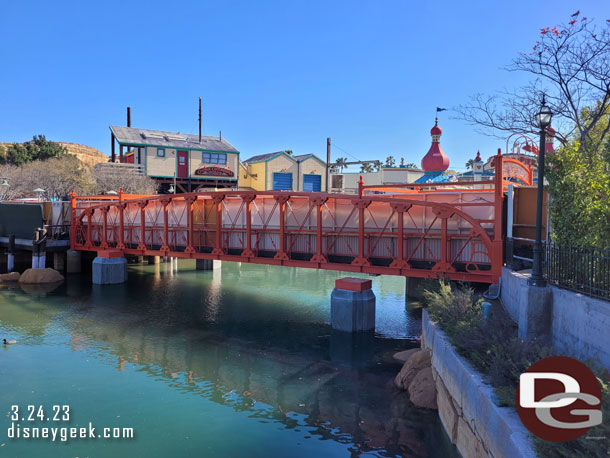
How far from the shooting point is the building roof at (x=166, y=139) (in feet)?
175

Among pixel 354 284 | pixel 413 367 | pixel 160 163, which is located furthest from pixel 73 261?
pixel 413 367

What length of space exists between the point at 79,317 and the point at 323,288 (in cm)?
1482

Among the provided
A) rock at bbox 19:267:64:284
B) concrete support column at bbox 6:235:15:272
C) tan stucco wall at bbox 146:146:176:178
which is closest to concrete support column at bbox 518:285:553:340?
rock at bbox 19:267:64:284

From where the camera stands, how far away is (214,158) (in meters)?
57.8

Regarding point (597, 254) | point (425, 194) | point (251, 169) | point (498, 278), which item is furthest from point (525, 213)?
point (251, 169)

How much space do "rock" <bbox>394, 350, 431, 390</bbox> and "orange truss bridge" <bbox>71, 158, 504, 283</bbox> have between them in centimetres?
457

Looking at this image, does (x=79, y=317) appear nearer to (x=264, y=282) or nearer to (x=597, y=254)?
(x=264, y=282)

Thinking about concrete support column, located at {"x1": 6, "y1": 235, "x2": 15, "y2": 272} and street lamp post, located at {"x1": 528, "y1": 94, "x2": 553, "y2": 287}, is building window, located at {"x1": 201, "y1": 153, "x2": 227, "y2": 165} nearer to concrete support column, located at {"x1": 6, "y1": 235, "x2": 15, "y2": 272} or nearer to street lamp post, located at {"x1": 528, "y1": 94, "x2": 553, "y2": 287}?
concrete support column, located at {"x1": 6, "y1": 235, "x2": 15, "y2": 272}

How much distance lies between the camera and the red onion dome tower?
37.3 meters

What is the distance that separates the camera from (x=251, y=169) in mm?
63281

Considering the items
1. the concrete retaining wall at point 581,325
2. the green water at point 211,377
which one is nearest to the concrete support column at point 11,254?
the green water at point 211,377

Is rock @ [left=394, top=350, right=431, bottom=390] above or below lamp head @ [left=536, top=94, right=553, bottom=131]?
below

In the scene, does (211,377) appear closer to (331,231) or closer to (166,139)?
(331,231)

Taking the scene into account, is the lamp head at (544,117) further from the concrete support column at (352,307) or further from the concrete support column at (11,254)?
the concrete support column at (11,254)
